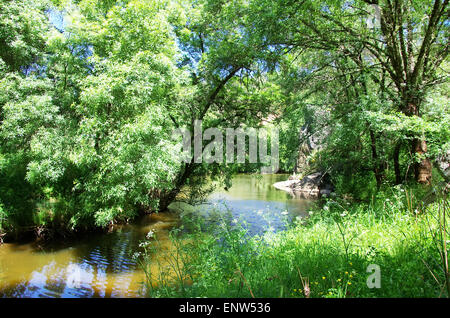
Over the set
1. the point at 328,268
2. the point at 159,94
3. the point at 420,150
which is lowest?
the point at 328,268

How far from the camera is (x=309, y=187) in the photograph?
18781 mm

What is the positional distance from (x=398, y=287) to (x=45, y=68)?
11.0 m

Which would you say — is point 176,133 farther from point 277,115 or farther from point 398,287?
point 398,287

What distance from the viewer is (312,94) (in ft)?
33.5

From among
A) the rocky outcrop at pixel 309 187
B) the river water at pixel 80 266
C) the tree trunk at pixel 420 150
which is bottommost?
the river water at pixel 80 266

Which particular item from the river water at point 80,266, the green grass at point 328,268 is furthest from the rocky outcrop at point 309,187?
the green grass at point 328,268

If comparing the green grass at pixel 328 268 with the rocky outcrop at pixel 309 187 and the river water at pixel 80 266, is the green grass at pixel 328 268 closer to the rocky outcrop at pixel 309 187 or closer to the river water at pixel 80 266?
the river water at pixel 80 266

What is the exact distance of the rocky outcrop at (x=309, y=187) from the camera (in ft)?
54.1

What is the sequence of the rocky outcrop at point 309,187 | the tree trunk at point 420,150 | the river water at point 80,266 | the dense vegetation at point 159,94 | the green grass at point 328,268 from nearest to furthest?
the green grass at point 328,268 → the river water at point 80,266 → the dense vegetation at point 159,94 → the tree trunk at point 420,150 → the rocky outcrop at point 309,187

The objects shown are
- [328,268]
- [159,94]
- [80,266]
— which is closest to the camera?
[328,268]

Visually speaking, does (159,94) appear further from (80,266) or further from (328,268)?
(328,268)

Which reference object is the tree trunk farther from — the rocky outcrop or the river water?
the rocky outcrop

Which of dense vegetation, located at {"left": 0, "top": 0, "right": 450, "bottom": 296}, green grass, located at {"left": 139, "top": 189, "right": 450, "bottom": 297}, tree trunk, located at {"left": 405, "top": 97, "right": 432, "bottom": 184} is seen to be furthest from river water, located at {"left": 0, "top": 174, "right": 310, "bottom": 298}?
tree trunk, located at {"left": 405, "top": 97, "right": 432, "bottom": 184}

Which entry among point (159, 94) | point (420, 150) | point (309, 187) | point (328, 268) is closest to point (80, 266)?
point (159, 94)
